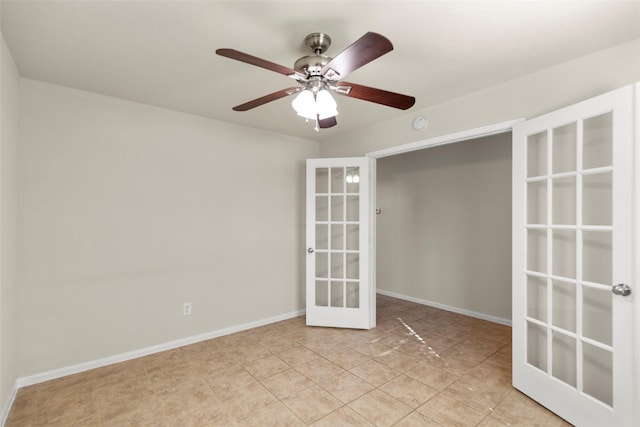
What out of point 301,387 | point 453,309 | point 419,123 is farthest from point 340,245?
point 453,309

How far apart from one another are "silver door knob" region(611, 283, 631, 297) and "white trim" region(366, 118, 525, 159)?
1.31 meters

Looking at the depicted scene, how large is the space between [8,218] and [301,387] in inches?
92.8

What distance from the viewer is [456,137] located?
9.26 feet

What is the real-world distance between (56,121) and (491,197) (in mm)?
4608

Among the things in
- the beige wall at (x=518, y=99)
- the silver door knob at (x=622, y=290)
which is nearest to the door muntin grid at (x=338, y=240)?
the beige wall at (x=518, y=99)

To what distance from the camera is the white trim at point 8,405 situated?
77.1 inches

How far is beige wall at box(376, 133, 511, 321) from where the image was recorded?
3859 mm

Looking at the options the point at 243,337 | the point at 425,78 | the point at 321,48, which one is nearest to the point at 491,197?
the point at 425,78

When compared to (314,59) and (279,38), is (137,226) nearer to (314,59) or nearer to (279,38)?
(279,38)

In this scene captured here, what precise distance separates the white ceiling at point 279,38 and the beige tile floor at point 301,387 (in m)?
2.38

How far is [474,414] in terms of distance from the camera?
6.70 ft

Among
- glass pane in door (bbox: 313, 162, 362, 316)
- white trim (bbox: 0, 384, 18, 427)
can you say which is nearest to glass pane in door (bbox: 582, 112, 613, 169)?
glass pane in door (bbox: 313, 162, 362, 316)

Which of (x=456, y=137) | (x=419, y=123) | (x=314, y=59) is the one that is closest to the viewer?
(x=314, y=59)

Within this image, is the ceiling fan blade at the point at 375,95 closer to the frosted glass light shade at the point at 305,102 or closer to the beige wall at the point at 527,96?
the frosted glass light shade at the point at 305,102
